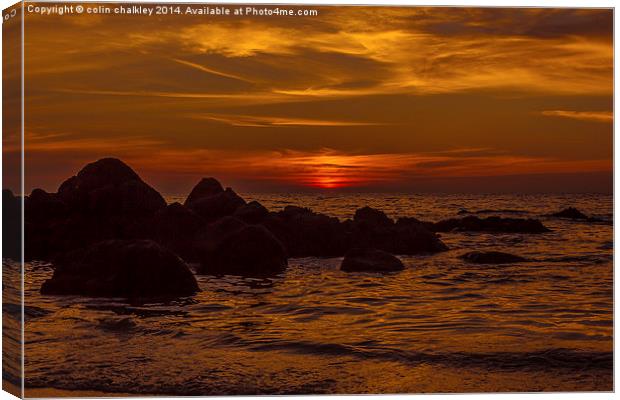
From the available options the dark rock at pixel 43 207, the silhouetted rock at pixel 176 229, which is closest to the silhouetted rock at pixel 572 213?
the silhouetted rock at pixel 176 229

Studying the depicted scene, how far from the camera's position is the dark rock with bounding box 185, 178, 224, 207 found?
924cm

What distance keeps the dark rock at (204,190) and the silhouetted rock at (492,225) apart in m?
2.00

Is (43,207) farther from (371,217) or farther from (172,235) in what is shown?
(371,217)

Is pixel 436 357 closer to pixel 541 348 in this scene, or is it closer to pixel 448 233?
pixel 541 348

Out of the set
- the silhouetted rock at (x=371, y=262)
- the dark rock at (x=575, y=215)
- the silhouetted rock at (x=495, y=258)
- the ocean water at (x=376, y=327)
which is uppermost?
the dark rock at (x=575, y=215)

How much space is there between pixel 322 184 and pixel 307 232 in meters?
1.21

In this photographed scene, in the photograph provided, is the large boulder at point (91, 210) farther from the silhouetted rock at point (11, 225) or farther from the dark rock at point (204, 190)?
the dark rock at point (204, 190)

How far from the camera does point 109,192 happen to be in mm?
9914

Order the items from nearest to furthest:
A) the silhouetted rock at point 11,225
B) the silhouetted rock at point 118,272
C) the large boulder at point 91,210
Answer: the silhouetted rock at point 11,225, the large boulder at point 91,210, the silhouetted rock at point 118,272

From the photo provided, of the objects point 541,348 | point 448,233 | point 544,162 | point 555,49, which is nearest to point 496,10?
point 555,49

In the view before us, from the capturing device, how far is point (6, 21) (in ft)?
27.0

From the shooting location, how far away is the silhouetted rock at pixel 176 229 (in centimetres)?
994

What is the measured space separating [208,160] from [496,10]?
2762 millimetres

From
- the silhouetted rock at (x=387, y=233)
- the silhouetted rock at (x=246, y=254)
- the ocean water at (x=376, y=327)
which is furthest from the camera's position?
the silhouetted rock at (x=246, y=254)
